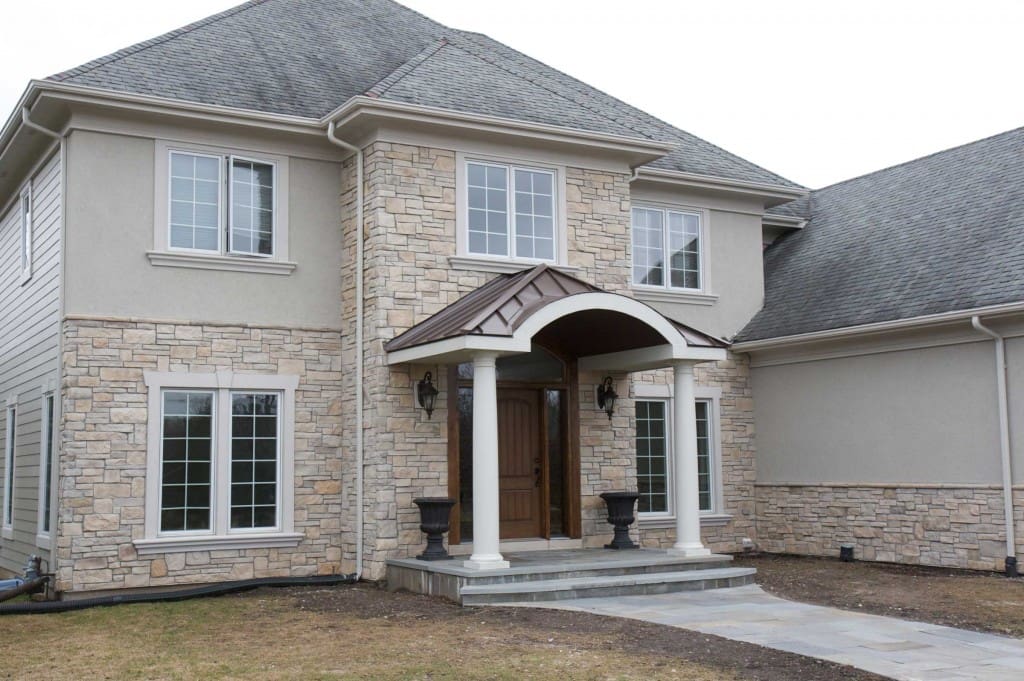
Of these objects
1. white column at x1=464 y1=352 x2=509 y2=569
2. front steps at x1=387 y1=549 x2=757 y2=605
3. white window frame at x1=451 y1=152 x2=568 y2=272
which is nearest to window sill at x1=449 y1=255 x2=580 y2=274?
white window frame at x1=451 y1=152 x2=568 y2=272

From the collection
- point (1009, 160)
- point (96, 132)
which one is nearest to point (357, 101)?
point (96, 132)

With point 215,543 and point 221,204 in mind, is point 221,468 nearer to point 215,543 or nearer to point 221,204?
point 215,543

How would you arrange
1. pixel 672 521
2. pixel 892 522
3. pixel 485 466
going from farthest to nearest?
pixel 672 521
pixel 892 522
pixel 485 466

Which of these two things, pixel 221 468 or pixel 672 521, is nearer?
pixel 221 468

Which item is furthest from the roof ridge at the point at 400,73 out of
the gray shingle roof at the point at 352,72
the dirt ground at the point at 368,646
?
the dirt ground at the point at 368,646

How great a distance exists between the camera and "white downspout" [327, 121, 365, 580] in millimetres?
12438

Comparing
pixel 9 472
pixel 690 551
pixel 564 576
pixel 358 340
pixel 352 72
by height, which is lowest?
pixel 564 576

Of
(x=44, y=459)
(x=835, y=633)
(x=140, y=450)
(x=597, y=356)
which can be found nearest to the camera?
(x=835, y=633)

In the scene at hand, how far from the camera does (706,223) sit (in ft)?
53.1

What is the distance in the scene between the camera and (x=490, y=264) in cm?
1302

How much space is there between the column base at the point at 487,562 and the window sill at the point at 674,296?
5.32 m

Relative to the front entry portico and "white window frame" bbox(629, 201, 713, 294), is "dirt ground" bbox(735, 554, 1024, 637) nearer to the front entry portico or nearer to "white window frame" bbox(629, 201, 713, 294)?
the front entry portico

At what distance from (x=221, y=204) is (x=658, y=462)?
6.87 metres

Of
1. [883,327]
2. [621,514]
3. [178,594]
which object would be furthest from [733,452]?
[178,594]
